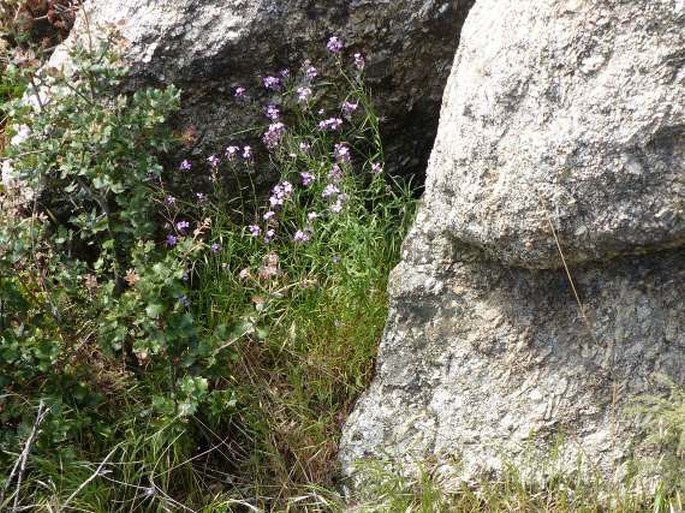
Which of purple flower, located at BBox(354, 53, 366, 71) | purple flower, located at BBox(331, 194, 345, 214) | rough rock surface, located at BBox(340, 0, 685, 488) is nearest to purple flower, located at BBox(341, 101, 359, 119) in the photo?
purple flower, located at BBox(354, 53, 366, 71)

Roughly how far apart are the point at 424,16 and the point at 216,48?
2.73 ft

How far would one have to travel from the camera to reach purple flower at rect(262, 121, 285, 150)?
4.06 meters

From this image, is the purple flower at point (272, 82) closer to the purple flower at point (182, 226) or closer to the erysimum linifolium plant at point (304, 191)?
the erysimum linifolium plant at point (304, 191)

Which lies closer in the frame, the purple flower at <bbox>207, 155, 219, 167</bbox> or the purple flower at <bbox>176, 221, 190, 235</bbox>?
the purple flower at <bbox>176, 221, 190, 235</bbox>

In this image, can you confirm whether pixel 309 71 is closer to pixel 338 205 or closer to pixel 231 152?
pixel 231 152

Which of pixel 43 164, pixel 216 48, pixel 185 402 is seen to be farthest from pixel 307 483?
pixel 216 48

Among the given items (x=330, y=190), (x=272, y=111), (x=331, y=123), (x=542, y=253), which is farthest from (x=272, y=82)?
(x=542, y=253)

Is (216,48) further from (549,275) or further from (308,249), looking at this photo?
(549,275)

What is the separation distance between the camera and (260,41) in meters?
4.15

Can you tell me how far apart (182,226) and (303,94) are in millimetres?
682

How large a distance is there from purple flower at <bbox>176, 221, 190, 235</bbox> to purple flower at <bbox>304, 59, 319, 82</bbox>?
2.44 ft

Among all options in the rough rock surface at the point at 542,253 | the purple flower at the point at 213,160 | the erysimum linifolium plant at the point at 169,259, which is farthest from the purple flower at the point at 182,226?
the rough rock surface at the point at 542,253

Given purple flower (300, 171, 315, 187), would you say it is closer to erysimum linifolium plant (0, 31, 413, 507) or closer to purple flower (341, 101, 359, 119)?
erysimum linifolium plant (0, 31, 413, 507)

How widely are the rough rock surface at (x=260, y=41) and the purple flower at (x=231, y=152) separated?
65mm
